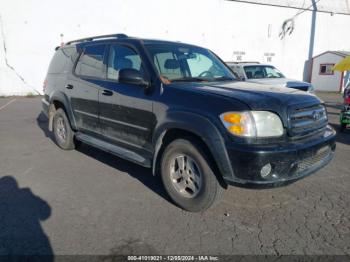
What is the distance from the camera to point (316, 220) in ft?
11.2

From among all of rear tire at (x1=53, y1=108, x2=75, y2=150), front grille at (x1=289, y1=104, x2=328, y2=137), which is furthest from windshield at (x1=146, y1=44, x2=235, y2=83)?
rear tire at (x1=53, y1=108, x2=75, y2=150)

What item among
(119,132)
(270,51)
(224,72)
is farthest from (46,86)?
(270,51)

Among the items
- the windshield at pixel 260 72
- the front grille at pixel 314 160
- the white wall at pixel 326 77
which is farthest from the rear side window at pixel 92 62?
the white wall at pixel 326 77

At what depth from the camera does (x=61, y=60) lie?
6.02m

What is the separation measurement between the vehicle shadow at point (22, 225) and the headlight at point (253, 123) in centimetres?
207

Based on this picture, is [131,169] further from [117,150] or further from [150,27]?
[150,27]

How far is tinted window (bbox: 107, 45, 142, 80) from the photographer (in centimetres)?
419

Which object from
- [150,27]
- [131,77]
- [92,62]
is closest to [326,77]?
[150,27]

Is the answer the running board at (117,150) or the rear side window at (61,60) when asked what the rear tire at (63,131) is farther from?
the rear side window at (61,60)

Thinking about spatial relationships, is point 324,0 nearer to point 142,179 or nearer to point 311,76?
point 311,76

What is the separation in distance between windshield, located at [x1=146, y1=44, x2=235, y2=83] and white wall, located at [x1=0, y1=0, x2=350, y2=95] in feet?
46.4

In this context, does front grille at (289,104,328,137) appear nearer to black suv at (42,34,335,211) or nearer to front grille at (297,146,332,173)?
black suv at (42,34,335,211)

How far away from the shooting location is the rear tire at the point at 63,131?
19.0ft

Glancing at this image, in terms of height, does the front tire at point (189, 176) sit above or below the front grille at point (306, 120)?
below
